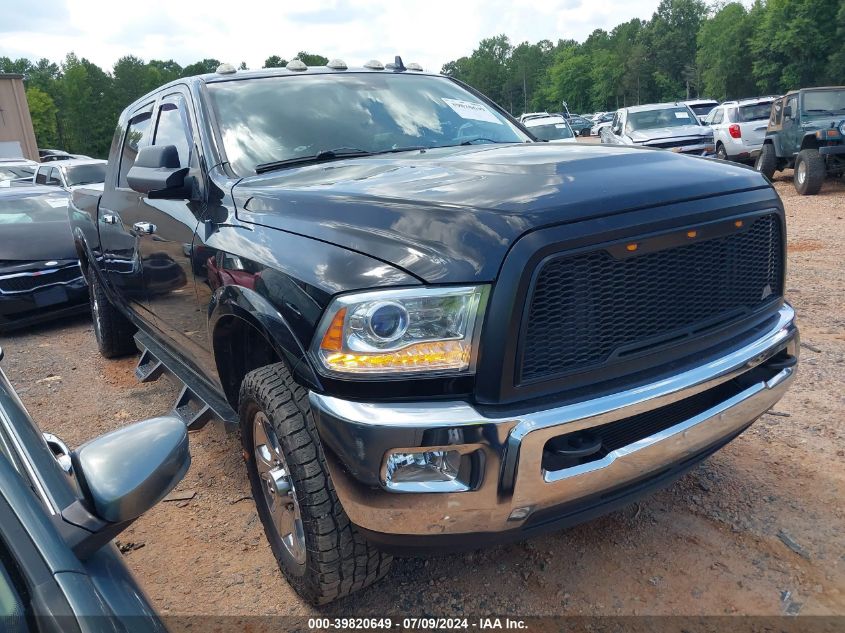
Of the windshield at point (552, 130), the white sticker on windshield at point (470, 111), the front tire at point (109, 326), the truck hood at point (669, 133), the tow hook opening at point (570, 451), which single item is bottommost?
the front tire at point (109, 326)

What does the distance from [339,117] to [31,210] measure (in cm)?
582

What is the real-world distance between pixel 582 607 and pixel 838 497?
132 cm

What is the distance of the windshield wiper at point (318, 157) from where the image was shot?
294 centimetres

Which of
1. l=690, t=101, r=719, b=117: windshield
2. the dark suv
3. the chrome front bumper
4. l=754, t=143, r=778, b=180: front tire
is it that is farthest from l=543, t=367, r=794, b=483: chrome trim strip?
l=690, t=101, r=719, b=117: windshield

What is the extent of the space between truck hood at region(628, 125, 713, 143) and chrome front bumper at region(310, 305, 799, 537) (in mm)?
13195

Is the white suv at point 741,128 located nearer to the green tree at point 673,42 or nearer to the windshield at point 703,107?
the windshield at point 703,107

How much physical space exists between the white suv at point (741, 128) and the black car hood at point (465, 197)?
1368cm

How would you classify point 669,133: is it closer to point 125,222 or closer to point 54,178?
point 54,178

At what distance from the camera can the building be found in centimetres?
3852

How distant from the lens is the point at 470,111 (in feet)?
12.2

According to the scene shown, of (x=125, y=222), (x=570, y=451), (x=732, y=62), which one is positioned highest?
(x=732, y=62)

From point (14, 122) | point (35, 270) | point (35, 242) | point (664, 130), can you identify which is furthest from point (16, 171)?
point (14, 122)

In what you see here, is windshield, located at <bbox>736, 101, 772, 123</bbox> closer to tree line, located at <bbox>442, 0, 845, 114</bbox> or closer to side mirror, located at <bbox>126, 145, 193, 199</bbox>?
side mirror, located at <bbox>126, 145, 193, 199</bbox>

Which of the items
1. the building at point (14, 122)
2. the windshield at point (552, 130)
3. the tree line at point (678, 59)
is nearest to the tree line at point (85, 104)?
the building at point (14, 122)
